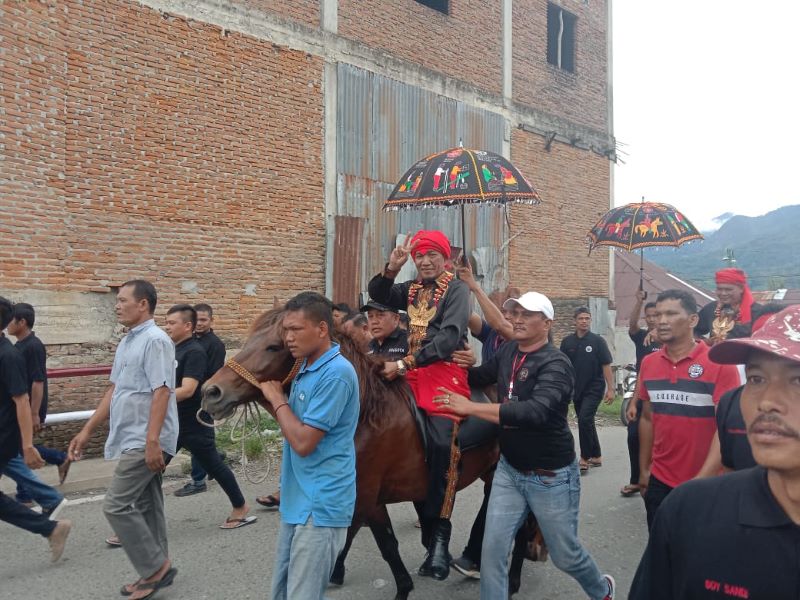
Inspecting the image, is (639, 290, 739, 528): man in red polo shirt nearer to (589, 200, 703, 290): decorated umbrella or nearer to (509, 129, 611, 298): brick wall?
(589, 200, 703, 290): decorated umbrella

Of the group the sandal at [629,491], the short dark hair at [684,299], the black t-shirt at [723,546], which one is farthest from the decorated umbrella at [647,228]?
the black t-shirt at [723,546]

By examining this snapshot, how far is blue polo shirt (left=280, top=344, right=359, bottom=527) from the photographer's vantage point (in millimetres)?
3094

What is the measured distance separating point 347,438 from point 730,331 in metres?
4.40

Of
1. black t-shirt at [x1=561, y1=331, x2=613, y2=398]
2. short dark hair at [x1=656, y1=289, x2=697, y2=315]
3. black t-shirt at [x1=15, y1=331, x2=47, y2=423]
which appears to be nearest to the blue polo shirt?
short dark hair at [x1=656, y1=289, x2=697, y2=315]

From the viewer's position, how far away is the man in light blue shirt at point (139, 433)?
4.52m

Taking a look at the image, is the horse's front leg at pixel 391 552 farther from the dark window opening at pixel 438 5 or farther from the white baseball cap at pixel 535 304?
the dark window opening at pixel 438 5

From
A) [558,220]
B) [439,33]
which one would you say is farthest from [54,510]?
[558,220]

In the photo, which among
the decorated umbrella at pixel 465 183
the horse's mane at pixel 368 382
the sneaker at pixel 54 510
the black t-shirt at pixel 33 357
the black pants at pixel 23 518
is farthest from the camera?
the decorated umbrella at pixel 465 183

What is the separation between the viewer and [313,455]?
3.17 m

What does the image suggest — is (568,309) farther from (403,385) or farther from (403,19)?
(403,385)

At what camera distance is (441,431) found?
181 inches

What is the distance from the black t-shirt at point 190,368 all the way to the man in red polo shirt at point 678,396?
3.82m

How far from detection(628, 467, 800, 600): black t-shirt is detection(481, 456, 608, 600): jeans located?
2168mm

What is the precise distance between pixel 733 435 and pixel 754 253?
61.0 meters
